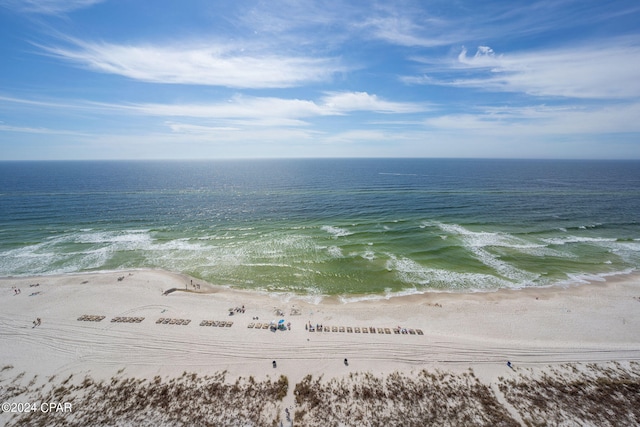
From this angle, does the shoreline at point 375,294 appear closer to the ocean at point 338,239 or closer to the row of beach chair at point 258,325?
the ocean at point 338,239

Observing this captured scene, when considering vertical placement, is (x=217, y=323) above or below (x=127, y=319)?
below

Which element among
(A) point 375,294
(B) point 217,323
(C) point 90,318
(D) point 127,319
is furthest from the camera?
(A) point 375,294

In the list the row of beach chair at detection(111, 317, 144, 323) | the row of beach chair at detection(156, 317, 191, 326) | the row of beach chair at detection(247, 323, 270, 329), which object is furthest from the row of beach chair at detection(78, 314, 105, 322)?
the row of beach chair at detection(247, 323, 270, 329)

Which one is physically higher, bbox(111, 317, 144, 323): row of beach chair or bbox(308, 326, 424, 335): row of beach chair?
bbox(111, 317, 144, 323): row of beach chair

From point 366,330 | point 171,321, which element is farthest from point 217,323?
point 366,330

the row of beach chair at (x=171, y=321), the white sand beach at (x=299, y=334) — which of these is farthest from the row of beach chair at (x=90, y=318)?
the row of beach chair at (x=171, y=321)

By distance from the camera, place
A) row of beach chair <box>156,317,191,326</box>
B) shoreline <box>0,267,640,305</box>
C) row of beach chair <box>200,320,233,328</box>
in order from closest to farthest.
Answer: row of beach chair <box>200,320,233,328</box>, row of beach chair <box>156,317,191,326</box>, shoreline <box>0,267,640,305</box>

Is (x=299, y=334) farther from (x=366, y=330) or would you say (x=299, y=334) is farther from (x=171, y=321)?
(x=171, y=321)

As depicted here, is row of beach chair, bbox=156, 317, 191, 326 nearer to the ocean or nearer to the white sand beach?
the white sand beach

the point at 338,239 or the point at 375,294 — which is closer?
the point at 375,294
